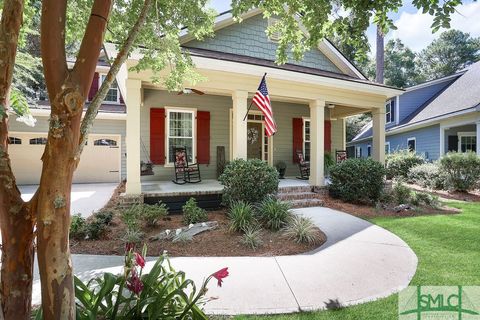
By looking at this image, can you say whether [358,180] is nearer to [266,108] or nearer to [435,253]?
[266,108]

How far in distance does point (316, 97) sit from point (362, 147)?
16.2 m

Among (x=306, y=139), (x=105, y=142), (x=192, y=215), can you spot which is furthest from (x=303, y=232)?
(x=105, y=142)

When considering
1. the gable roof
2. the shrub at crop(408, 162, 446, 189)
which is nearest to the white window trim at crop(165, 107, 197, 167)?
the gable roof

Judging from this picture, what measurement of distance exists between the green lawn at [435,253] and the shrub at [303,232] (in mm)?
1496

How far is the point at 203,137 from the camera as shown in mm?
9438

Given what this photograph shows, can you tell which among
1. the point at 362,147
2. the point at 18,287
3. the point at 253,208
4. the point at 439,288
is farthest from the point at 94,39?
the point at 362,147

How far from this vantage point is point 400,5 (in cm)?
263

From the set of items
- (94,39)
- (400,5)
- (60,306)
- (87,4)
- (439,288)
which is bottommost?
(439,288)

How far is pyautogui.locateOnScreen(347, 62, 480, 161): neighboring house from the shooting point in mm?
12930

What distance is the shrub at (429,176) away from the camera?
10.8 m

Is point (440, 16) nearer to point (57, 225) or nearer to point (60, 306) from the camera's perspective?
point (57, 225)

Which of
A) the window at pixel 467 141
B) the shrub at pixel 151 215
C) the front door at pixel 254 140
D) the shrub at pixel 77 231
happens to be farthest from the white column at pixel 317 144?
the window at pixel 467 141

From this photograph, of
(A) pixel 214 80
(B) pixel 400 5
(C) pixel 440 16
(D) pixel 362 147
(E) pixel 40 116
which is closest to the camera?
(C) pixel 440 16

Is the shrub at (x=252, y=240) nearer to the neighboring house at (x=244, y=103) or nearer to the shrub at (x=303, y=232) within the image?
the shrub at (x=303, y=232)
